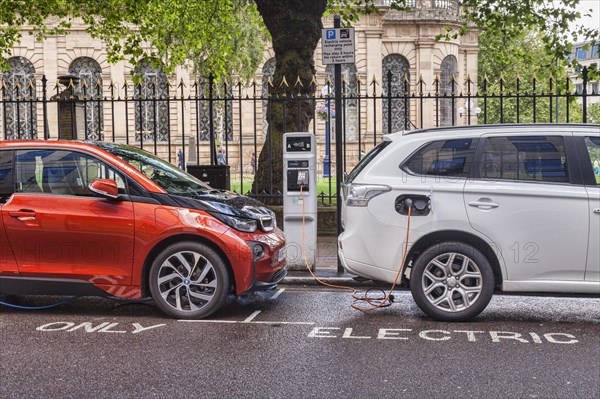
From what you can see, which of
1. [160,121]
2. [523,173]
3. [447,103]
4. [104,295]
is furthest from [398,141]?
[447,103]

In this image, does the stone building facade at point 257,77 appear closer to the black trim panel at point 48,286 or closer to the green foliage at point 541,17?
the green foliage at point 541,17

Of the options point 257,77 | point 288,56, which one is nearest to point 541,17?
point 288,56

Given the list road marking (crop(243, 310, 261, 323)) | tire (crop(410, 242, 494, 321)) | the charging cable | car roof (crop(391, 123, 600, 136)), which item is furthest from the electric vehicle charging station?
tire (crop(410, 242, 494, 321))

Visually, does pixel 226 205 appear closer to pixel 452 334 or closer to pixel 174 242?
pixel 174 242

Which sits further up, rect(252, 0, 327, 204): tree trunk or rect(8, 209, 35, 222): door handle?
rect(252, 0, 327, 204): tree trunk

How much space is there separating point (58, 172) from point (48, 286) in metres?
1.08

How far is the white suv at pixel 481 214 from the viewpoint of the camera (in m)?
7.31

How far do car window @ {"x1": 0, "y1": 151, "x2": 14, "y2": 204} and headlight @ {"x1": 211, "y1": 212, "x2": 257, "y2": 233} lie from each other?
1.99 metres

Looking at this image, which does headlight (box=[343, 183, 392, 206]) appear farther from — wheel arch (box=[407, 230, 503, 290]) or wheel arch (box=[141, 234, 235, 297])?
wheel arch (box=[141, 234, 235, 297])

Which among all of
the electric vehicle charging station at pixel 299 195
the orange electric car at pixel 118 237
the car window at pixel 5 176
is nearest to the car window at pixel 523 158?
the orange electric car at pixel 118 237

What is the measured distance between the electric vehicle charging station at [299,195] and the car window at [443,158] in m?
2.63

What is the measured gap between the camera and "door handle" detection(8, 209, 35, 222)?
25.4 ft

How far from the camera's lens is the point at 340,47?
10.4 metres

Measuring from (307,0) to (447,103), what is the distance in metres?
32.7
